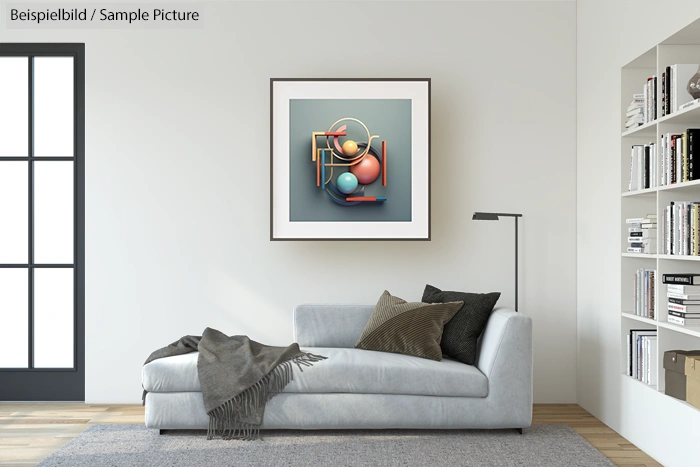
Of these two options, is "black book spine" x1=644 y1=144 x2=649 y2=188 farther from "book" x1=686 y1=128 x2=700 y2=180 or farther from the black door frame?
the black door frame

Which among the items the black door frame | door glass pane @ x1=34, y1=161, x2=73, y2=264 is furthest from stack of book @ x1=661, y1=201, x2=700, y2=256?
door glass pane @ x1=34, y1=161, x2=73, y2=264

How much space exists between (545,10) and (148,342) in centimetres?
376

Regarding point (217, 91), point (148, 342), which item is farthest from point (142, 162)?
point (148, 342)

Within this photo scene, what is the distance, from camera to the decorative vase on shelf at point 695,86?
3020 mm

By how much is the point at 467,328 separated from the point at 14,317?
3.26 m

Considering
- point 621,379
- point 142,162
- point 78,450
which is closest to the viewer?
point 78,450

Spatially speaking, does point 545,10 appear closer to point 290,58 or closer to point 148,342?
point 290,58

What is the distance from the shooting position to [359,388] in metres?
3.62

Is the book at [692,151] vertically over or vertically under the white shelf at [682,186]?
over

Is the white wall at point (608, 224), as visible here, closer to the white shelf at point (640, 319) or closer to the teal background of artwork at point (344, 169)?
the white shelf at point (640, 319)

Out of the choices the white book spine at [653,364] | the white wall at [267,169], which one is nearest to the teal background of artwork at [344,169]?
the white wall at [267,169]

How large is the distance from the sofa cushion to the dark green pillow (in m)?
0.21

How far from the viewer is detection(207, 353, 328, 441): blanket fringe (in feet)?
11.7

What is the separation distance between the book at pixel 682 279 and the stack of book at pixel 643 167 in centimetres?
51
